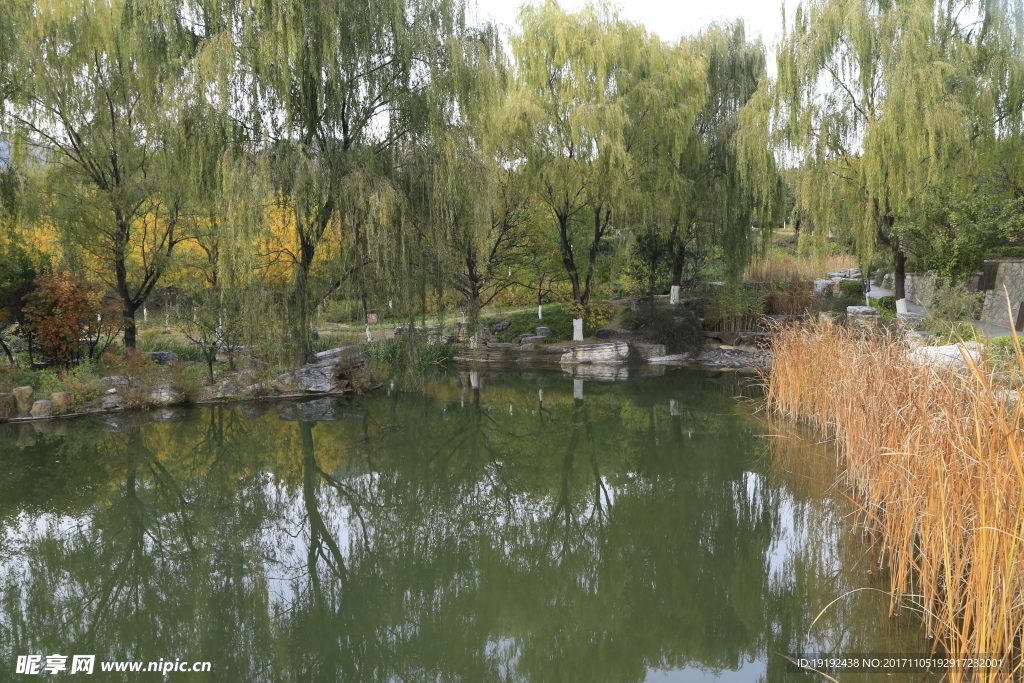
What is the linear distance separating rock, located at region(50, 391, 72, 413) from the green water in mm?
618

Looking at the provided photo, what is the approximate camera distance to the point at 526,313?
18812mm

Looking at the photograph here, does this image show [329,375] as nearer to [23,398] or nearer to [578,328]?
[23,398]

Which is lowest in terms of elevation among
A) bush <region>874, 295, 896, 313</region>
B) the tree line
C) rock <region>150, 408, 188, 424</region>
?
rock <region>150, 408, 188, 424</region>

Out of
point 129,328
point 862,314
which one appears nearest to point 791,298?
point 862,314

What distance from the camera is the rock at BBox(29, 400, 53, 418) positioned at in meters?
9.92

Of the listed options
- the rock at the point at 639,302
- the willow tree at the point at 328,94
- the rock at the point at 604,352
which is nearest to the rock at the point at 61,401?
the willow tree at the point at 328,94

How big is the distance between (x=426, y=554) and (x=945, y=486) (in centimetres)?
352

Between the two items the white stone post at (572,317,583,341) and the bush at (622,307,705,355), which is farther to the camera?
the white stone post at (572,317,583,341)

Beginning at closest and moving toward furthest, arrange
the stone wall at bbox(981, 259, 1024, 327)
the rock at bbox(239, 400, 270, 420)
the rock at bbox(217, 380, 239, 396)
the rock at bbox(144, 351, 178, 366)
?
the rock at bbox(239, 400, 270, 420), the rock at bbox(217, 380, 239, 396), the stone wall at bbox(981, 259, 1024, 327), the rock at bbox(144, 351, 178, 366)

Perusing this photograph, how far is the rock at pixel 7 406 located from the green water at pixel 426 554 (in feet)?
1.95

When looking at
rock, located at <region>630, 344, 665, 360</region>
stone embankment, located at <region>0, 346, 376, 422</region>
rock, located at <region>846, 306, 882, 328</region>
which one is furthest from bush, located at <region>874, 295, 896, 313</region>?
stone embankment, located at <region>0, 346, 376, 422</region>

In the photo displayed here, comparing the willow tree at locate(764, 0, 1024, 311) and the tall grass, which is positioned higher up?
the willow tree at locate(764, 0, 1024, 311)

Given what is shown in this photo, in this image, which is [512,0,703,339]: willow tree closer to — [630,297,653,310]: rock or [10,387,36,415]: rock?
[630,297,653,310]: rock

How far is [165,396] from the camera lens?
10930 millimetres
